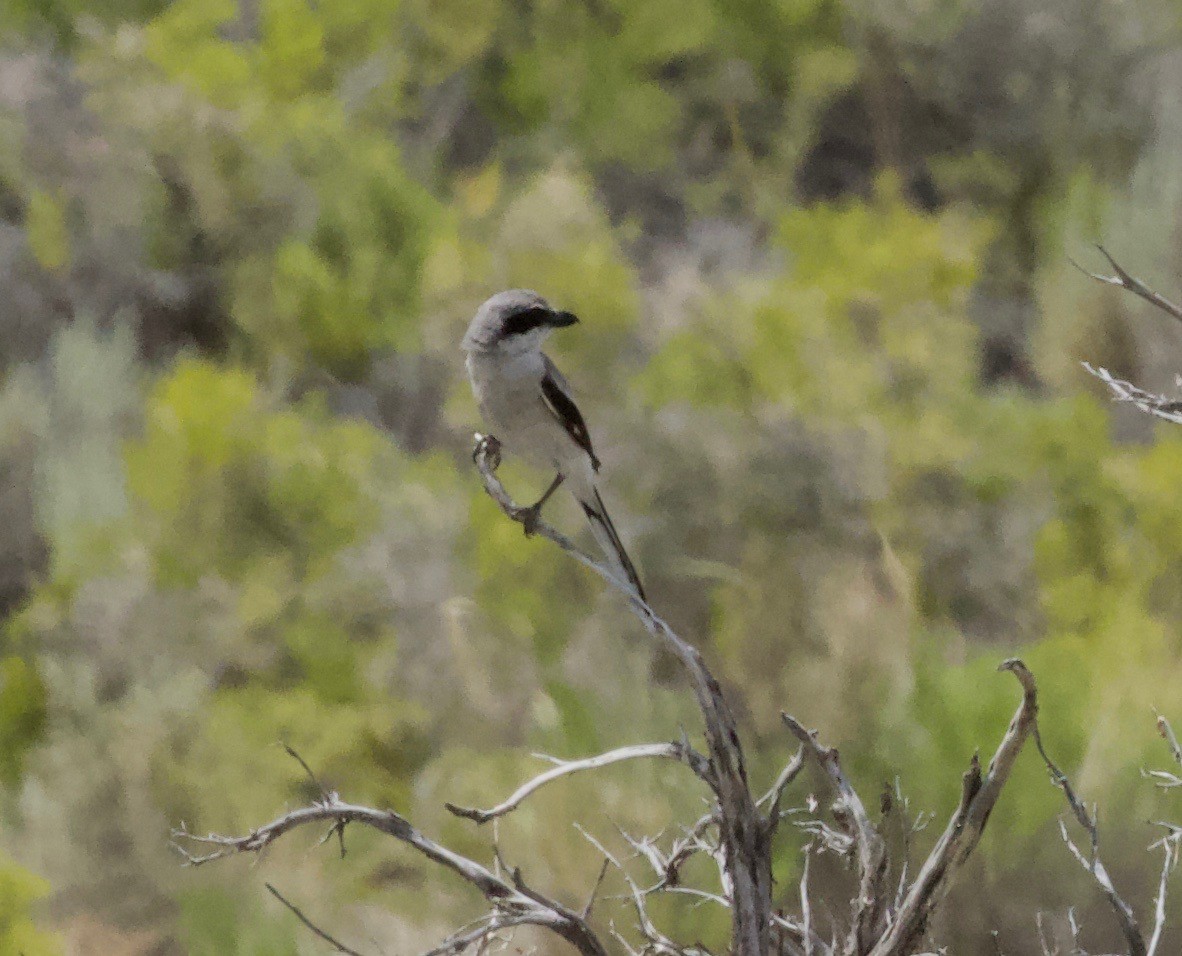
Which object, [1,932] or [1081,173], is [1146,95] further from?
[1,932]

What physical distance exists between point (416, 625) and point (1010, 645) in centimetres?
171

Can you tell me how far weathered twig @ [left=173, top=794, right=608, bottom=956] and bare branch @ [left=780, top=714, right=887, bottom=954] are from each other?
0.24 m

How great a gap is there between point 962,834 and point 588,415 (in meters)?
2.97

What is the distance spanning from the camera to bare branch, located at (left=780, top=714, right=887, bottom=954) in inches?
42.9

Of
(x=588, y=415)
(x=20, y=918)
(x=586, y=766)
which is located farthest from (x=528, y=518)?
(x=588, y=415)

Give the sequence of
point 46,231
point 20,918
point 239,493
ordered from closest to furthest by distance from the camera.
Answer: point 20,918 < point 239,493 < point 46,231

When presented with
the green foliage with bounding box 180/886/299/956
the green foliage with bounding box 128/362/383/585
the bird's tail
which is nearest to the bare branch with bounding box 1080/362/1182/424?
the bird's tail

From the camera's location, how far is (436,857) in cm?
106

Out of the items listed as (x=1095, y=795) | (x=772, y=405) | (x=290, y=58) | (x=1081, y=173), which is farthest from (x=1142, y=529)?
(x=290, y=58)

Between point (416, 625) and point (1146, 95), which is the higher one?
point (1146, 95)

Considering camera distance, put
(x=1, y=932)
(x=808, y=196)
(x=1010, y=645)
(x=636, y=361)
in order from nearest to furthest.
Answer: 1. (x=1, y=932)
2. (x=1010, y=645)
3. (x=636, y=361)
4. (x=808, y=196)

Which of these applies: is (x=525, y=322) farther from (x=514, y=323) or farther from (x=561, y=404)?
(x=561, y=404)

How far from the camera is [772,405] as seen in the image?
4098 mm

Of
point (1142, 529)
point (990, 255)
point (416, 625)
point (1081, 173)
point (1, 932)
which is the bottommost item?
point (1, 932)
